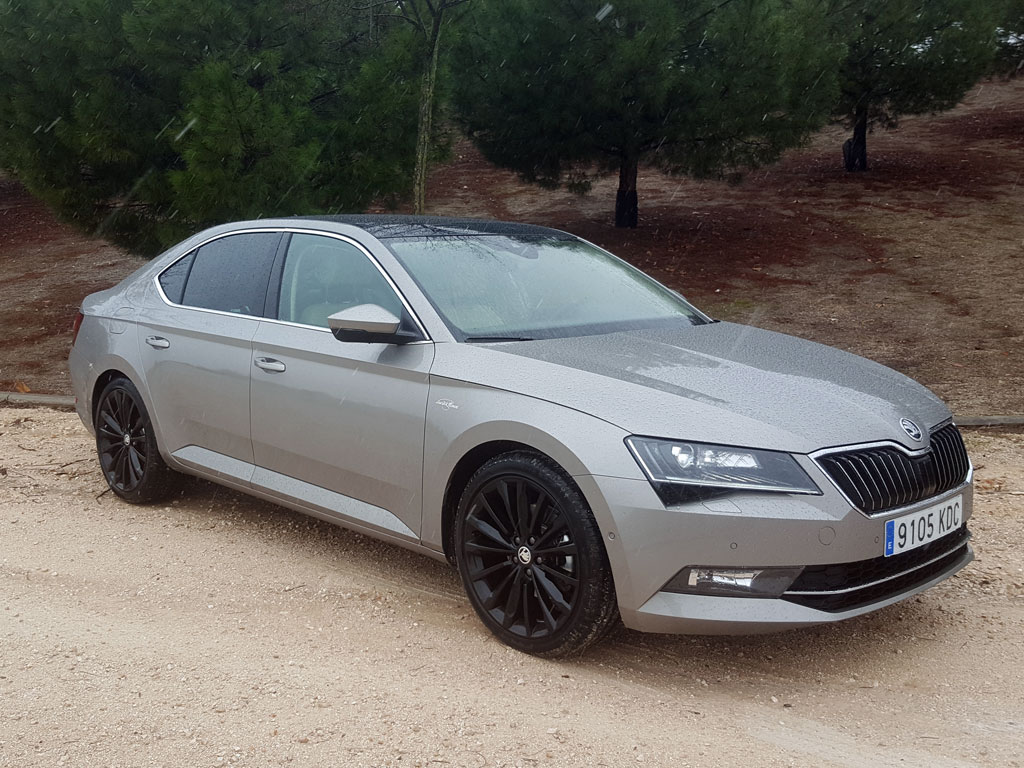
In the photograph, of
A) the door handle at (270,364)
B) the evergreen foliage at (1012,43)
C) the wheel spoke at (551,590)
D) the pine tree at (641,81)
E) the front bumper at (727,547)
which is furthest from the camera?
the evergreen foliage at (1012,43)

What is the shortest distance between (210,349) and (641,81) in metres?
11.2

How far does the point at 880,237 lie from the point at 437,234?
15.0 m

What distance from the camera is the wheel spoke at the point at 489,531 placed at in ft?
13.1

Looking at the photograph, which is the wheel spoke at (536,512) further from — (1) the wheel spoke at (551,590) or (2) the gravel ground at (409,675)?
(2) the gravel ground at (409,675)

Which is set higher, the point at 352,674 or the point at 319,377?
the point at 319,377

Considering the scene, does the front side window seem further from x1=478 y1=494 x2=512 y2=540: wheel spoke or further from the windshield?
x1=478 y1=494 x2=512 y2=540: wheel spoke

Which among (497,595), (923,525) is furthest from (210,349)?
(923,525)

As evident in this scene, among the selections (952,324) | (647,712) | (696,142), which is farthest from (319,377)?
(696,142)

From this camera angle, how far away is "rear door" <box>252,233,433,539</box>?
14.2 ft

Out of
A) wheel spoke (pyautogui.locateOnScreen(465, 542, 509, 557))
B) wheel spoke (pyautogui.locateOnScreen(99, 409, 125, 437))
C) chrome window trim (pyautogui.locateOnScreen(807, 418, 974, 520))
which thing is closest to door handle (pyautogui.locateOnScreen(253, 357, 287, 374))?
wheel spoke (pyautogui.locateOnScreen(465, 542, 509, 557))

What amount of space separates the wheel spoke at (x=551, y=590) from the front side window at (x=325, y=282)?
1.30m

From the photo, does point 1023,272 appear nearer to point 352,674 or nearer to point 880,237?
point 880,237

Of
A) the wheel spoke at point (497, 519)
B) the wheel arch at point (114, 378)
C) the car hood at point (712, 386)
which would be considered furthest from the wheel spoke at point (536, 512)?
the wheel arch at point (114, 378)

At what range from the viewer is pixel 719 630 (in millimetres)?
3596
